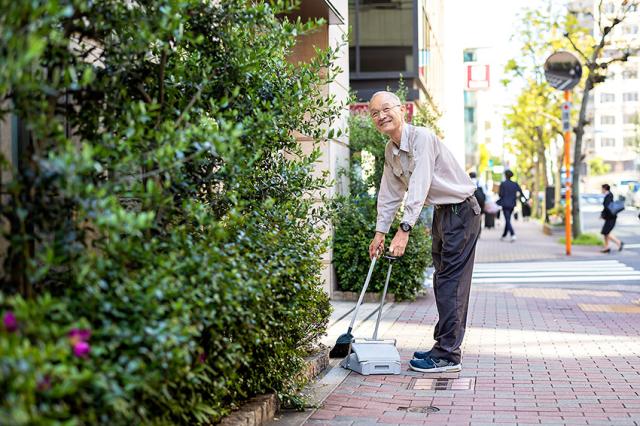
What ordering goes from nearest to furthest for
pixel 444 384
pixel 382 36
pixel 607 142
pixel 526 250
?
pixel 444 384 → pixel 382 36 → pixel 526 250 → pixel 607 142

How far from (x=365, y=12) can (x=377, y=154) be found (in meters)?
8.04

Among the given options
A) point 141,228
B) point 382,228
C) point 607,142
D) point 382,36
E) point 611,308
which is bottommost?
point 611,308

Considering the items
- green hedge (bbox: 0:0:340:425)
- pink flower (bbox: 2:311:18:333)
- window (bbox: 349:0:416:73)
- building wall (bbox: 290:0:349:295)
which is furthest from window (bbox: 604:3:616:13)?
pink flower (bbox: 2:311:18:333)

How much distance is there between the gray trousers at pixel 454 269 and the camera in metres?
6.99

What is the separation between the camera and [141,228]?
3.13 metres

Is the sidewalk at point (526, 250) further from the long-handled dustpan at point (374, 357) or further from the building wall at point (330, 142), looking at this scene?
the long-handled dustpan at point (374, 357)

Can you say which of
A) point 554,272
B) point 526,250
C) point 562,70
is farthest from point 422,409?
point 526,250

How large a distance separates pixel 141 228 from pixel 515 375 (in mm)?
4458

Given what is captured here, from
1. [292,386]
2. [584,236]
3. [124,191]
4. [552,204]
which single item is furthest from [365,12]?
[552,204]

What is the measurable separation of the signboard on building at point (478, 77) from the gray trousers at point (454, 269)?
37080 millimetres

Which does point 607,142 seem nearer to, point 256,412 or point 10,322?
point 256,412

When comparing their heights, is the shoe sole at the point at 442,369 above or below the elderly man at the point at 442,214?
below

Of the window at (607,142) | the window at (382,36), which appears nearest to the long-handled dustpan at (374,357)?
the window at (382,36)

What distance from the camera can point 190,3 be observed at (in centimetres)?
425
